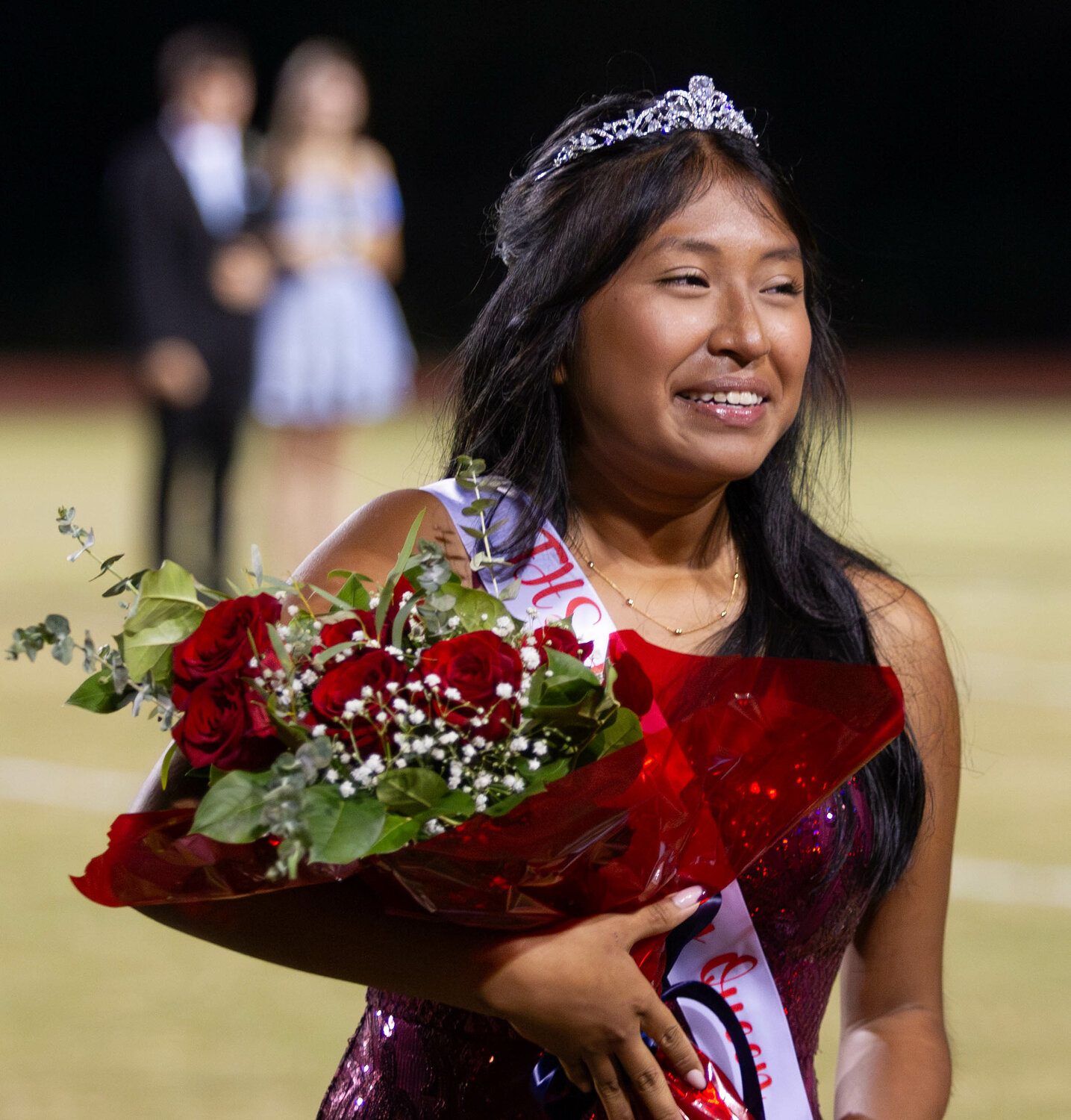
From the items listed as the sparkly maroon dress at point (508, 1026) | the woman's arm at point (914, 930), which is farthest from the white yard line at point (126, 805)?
the sparkly maroon dress at point (508, 1026)

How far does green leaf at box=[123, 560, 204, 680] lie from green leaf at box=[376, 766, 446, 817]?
0.79 feet

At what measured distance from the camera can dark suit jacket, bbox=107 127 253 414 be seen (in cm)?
657

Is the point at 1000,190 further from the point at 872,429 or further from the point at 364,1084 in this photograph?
the point at 364,1084

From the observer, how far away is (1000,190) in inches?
811

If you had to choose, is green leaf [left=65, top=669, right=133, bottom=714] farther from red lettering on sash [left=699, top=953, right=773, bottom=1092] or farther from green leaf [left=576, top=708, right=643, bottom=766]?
red lettering on sash [left=699, top=953, right=773, bottom=1092]

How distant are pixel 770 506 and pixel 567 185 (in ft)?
1.41

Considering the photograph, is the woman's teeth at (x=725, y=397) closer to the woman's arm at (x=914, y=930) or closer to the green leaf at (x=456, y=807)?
the woman's arm at (x=914, y=930)

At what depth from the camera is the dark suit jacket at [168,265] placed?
259 inches

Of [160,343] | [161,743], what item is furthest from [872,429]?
[161,743]

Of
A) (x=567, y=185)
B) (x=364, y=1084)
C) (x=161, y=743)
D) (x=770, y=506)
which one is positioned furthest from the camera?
(x=161, y=743)

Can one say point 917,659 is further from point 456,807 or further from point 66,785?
point 66,785

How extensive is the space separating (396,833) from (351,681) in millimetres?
118

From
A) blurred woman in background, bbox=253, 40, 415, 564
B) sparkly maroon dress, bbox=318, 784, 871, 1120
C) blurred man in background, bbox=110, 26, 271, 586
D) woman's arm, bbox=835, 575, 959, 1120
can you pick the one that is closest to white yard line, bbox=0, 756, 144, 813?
blurred man in background, bbox=110, 26, 271, 586

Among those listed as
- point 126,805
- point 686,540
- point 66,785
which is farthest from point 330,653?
point 66,785
